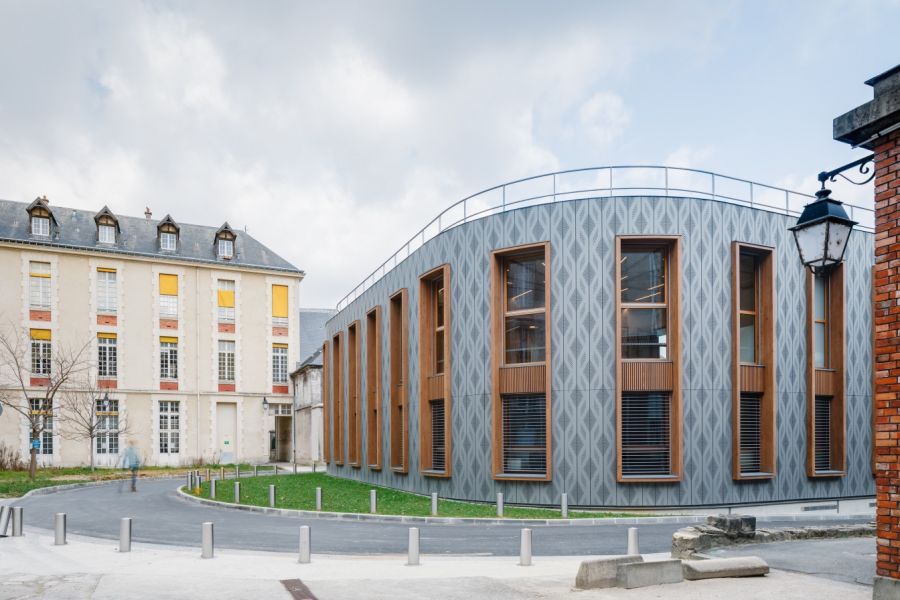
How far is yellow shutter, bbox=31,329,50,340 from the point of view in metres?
44.0

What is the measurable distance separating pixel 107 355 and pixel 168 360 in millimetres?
3493

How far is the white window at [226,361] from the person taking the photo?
48906 mm

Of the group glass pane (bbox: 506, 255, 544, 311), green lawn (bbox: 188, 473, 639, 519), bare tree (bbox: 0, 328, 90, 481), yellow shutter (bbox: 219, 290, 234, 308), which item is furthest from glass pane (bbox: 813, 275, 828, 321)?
bare tree (bbox: 0, 328, 90, 481)

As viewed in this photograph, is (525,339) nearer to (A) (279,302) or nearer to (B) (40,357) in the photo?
(A) (279,302)

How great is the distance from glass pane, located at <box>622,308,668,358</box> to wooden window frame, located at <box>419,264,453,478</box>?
17.0ft

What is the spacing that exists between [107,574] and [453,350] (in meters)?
12.5

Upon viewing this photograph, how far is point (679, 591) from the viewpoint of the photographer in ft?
28.4

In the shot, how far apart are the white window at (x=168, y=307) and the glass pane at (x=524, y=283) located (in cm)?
3265

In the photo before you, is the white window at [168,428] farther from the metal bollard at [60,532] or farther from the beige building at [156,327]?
the metal bollard at [60,532]

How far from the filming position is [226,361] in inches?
1933

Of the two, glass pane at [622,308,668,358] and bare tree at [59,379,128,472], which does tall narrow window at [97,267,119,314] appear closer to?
bare tree at [59,379,128,472]

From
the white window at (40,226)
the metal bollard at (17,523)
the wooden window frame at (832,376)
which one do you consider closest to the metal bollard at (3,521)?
the metal bollard at (17,523)

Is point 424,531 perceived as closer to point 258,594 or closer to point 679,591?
point 258,594

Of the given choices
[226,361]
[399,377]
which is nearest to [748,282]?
[399,377]
